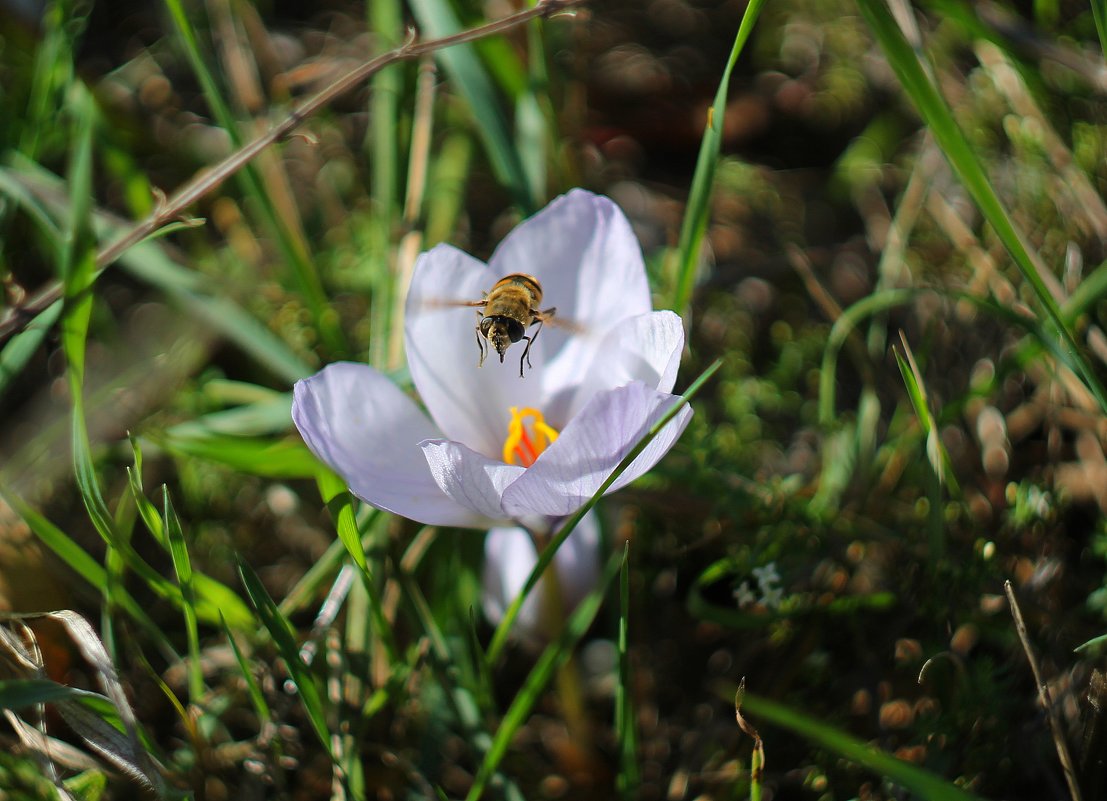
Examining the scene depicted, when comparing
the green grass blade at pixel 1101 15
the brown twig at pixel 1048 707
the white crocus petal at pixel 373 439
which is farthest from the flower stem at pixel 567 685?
the green grass blade at pixel 1101 15

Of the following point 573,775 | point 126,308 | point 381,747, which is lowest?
point 573,775

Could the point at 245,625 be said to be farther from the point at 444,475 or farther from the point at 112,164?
the point at 112,164

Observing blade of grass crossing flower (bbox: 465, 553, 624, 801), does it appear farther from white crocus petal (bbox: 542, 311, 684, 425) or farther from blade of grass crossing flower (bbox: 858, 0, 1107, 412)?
blade of grass crossing flower (bbox: 858, 0, 1107, 412)

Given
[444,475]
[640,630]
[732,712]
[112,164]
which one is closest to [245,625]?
[444,475]

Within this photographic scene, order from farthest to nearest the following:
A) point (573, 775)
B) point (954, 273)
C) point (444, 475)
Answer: point (954, 273) → point (573, 775) → point (444, 475)

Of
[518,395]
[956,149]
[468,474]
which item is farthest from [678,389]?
[468,474]

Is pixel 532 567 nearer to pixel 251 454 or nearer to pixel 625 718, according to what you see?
pixel 625 718

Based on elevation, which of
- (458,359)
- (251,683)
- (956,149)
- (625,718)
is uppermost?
(956,149)

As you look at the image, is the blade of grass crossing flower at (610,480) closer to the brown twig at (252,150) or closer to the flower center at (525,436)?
the flower center at (525,436)
